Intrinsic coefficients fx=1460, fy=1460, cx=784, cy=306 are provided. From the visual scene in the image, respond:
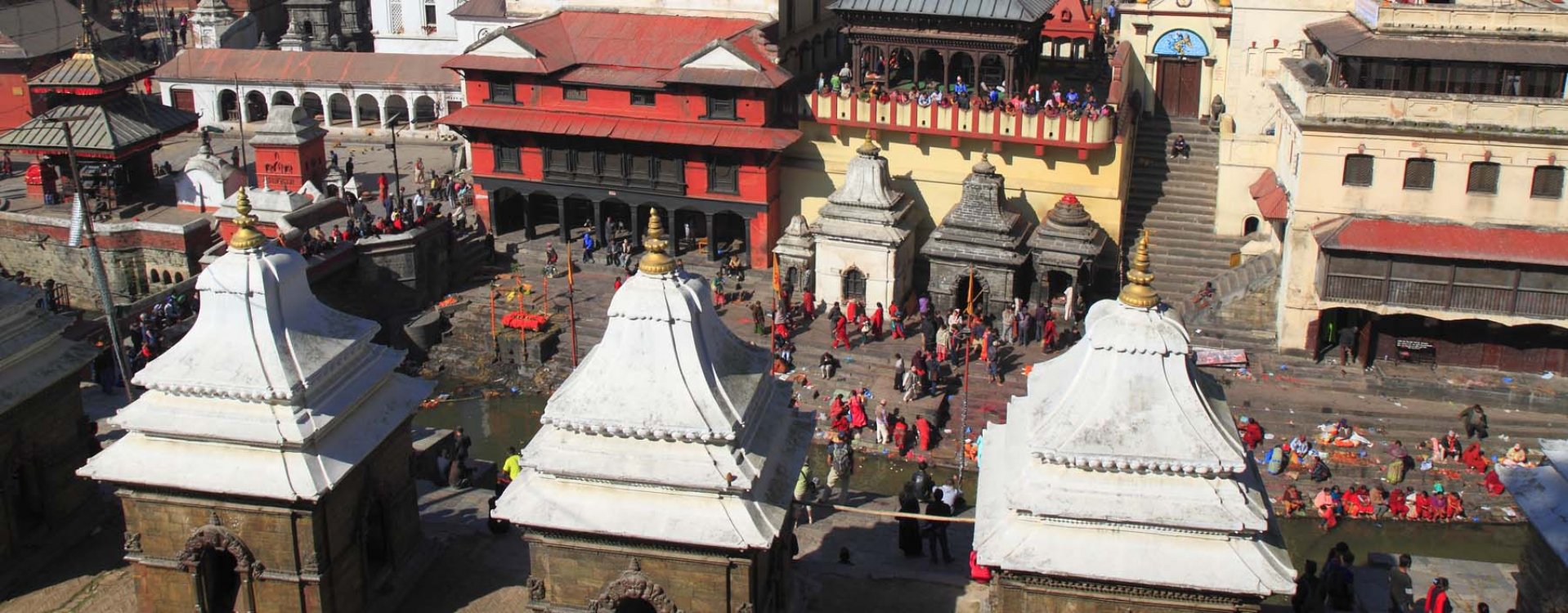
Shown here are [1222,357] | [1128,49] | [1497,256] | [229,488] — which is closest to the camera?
[229,488]

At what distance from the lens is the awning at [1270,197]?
114 ft

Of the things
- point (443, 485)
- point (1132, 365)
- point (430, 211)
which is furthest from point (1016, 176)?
point (1132, 365)

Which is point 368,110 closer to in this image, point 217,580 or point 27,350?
point 27,350

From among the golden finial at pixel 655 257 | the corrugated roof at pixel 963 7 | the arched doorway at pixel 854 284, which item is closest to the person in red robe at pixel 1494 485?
the arched doorway at pixel 854 284

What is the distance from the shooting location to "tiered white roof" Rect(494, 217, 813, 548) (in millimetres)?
15305

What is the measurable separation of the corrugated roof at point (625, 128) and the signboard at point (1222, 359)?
12424 mm

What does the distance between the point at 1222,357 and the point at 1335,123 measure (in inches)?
229

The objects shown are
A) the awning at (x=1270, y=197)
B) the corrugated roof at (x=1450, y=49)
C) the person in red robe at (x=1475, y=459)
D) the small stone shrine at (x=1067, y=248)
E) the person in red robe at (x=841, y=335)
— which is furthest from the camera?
the small stone shrine at (x=1067, y=248)

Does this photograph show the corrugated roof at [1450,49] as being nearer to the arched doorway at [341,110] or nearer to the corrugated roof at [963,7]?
the corrugated roof at [963,7]

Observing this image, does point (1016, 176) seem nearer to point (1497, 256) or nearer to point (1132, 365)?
point (1497, 256)

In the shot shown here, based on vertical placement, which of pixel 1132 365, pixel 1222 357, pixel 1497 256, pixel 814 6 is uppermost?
pixel 814 6

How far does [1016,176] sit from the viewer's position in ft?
131

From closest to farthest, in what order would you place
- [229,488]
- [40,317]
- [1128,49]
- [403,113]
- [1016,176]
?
[229,488]
[40,317]
[1016,176]
[1128,49]
[403,113]

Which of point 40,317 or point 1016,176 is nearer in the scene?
point 40,317
